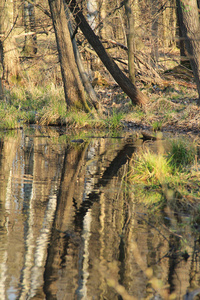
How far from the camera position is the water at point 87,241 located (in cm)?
321

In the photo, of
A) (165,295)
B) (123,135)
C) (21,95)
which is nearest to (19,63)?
(21,95)

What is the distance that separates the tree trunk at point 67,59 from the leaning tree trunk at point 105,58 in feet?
1.50

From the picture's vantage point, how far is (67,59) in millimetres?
13953

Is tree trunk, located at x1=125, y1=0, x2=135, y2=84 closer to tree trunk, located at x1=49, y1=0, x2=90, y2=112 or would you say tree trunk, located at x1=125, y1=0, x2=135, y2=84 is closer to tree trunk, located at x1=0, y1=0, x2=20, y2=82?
tree trunk, located at x1=49, y1=0, x2=90, y2=112

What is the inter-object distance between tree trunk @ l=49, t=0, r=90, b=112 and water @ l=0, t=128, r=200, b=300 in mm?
7027

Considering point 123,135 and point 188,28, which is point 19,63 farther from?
point 188,28

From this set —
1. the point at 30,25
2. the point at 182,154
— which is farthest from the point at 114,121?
the point at 30,25

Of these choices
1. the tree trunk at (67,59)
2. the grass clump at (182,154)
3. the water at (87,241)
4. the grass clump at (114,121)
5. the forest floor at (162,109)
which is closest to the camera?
the water at (87,241)

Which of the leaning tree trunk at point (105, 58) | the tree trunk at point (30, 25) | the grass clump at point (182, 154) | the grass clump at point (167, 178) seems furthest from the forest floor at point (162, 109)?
the grass clump at point (167, 178)

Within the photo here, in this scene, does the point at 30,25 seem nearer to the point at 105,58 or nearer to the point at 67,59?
the point at 67,59

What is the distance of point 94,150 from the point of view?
9867 mm

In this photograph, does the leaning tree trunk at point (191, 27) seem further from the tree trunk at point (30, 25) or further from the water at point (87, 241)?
the tree trunk at point (30, 25)

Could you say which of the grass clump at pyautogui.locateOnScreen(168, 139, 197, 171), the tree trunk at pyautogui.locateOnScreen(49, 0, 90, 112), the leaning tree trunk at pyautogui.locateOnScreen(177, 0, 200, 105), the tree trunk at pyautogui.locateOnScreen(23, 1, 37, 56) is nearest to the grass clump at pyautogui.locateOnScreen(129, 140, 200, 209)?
the grass clump at pyautogui.locateOnScreen(168, 139, 197, 171)

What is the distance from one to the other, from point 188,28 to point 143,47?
12036mm
